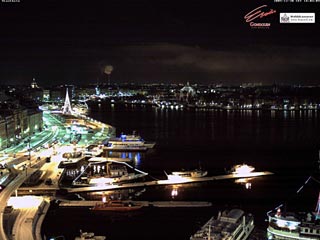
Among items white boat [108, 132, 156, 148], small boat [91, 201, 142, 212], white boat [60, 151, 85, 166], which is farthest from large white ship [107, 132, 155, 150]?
small boat [91, 201, 142, 212]

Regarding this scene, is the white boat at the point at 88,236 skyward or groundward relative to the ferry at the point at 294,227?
groundward

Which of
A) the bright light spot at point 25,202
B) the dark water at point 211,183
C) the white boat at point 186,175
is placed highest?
the bright light spot at point 25,202

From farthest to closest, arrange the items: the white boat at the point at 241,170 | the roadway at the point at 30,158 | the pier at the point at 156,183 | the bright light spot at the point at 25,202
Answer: the white boat at the point at 241,170, the pier at the point at 156,183, the bright light spot at the point at 25,202, the roadway at the point at 30,158

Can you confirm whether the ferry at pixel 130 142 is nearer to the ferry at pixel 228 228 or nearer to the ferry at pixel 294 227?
the ferry at pixel 228 228

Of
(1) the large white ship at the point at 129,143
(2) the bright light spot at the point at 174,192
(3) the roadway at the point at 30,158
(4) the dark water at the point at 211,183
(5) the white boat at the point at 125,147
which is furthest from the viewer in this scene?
(1) the large white ship at the point at 129,143

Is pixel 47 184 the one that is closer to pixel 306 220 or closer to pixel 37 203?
pixel 37 203

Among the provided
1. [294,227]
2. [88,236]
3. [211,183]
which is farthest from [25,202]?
[294,227]

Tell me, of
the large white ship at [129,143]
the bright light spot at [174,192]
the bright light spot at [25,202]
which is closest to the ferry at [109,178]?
the bright light spot at [174,192]
